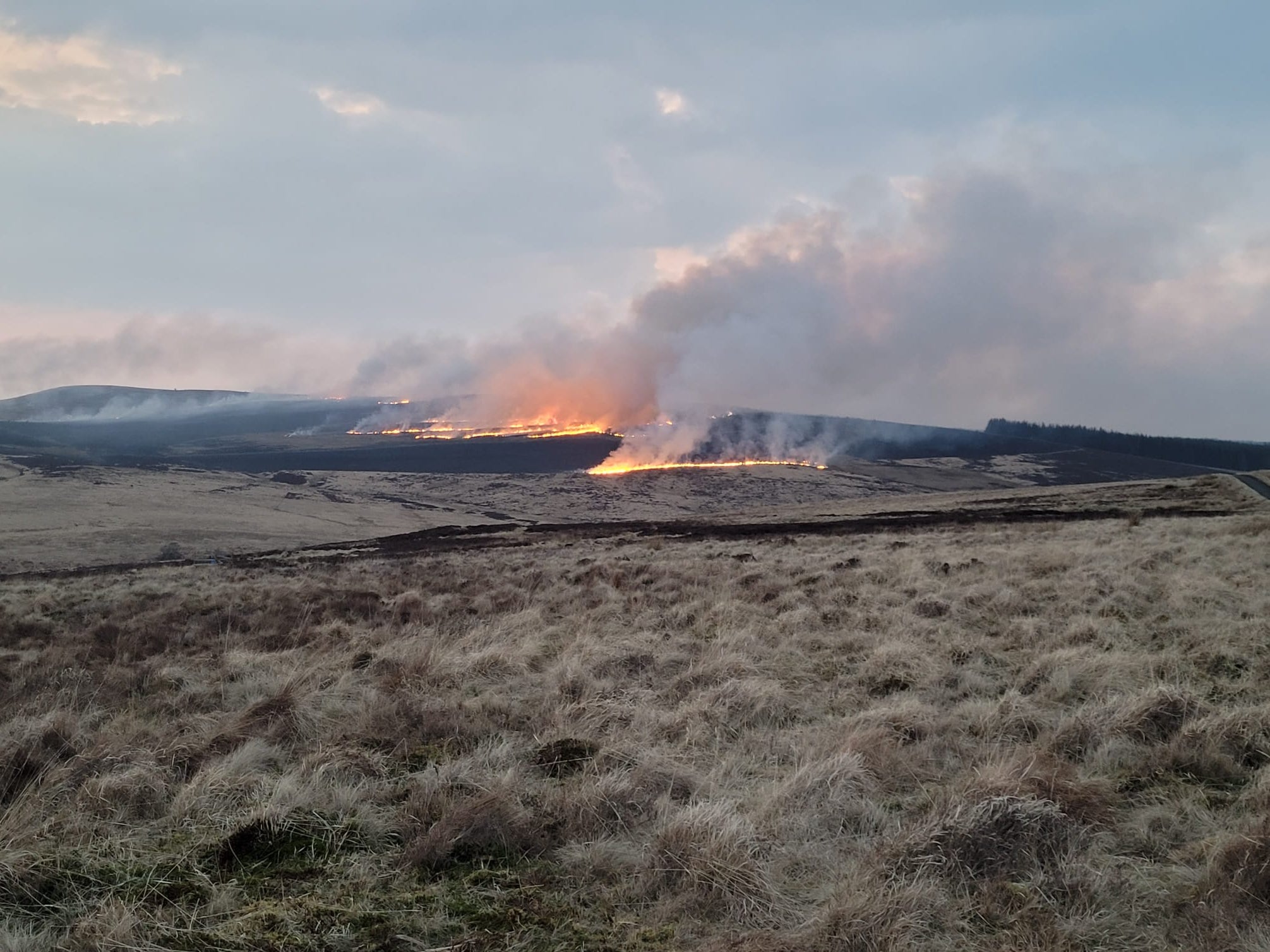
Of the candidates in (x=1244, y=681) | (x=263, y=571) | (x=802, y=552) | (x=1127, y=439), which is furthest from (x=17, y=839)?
(x=1127, y=439)

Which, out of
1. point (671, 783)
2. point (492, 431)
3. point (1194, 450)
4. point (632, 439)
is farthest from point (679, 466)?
point (1194, 450)

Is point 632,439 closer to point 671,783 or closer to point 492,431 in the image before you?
point 492,431

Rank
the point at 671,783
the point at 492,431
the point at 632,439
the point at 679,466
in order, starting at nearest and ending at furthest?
the point at 671,783, the point at 679,466, the point at 632,439, the point at 492,431

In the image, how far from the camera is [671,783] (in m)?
5.02

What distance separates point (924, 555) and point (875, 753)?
13.4 metres

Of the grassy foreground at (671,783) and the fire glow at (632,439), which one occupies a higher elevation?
the fire glow at (632,439)

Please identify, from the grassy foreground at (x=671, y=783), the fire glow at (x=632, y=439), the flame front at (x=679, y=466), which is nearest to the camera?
the grassy foreground at (x=671, y=783)

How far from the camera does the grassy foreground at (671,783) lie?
137 inches

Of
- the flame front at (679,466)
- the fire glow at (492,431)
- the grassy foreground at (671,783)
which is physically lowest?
the grassy foreground at (671,783)

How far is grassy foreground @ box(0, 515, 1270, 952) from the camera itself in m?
3.49

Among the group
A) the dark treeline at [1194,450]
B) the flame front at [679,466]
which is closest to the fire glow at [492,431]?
the flame front at [679,466]

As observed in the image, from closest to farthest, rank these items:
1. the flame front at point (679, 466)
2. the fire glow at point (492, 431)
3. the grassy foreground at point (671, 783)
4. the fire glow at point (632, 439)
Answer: the grassy foreground at point (671, 783) < the flame front at point (679, 466) < the fire glow at point (632, 439) < the fire glow at point (492, 431)

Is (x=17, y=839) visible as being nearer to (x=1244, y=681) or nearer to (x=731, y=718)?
(x=731, y=718)

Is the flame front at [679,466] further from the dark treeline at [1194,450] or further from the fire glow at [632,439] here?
the dark treeline at [1194,450]
